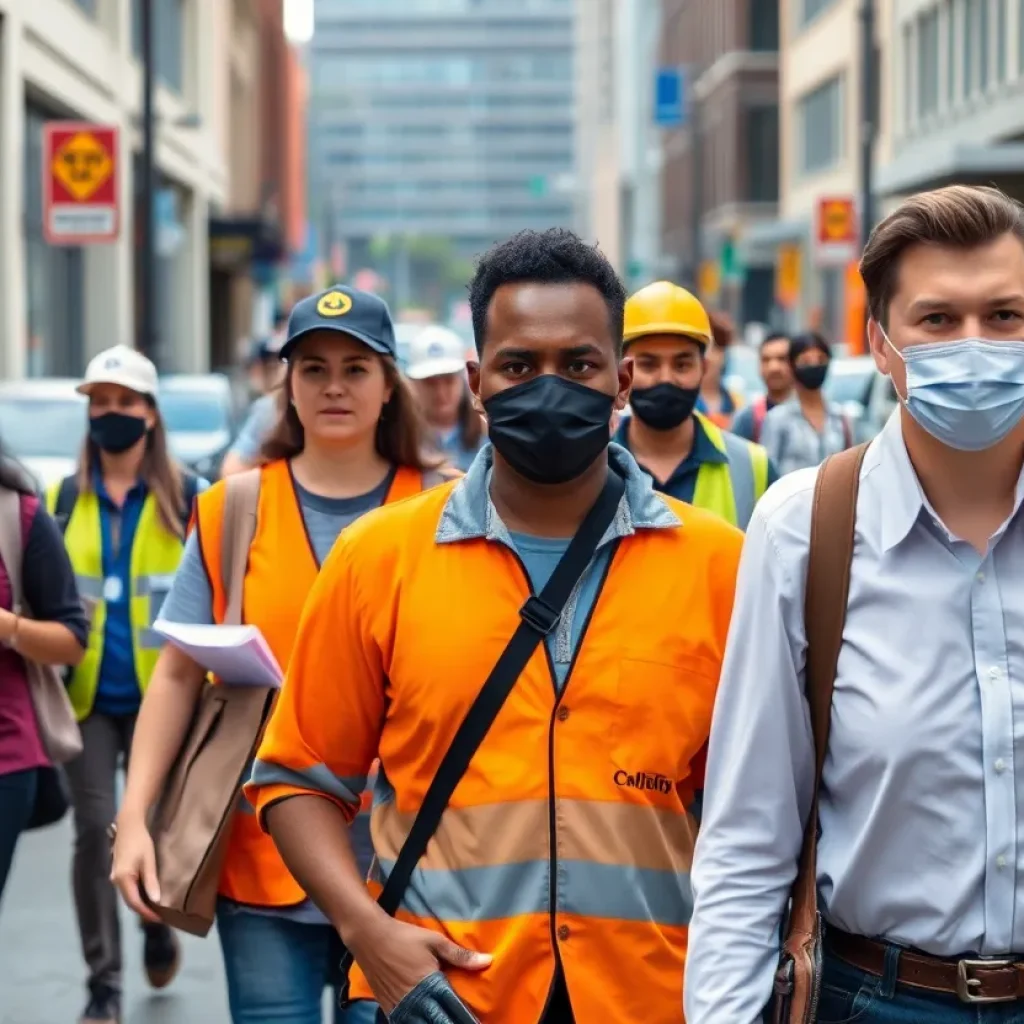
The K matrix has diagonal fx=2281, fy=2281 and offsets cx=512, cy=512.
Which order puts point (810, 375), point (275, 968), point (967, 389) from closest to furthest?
point (967, 389)
point (275, 968)
point (810, 375)

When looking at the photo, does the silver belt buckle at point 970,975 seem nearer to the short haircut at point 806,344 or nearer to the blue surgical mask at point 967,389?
the blue surgical mask at point 967,389

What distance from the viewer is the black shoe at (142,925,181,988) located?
288 inches

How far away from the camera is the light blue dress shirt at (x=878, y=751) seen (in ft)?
9.74

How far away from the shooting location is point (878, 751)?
3.01 m

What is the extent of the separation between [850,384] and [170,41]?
27.6 m

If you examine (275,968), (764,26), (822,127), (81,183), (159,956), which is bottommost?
(159,956)

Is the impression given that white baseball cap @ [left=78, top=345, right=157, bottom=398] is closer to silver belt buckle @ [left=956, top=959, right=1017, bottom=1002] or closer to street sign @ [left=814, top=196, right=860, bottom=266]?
silver belt buckle @ [left=956, top=959, right=1017, bottom=1002]

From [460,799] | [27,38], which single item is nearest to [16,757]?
[460,799]

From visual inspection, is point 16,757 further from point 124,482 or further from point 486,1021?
point 486,1021

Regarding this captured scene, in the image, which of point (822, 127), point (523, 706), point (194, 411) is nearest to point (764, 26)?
point (822, 127)

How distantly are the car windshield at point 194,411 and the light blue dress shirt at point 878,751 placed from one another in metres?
18.3

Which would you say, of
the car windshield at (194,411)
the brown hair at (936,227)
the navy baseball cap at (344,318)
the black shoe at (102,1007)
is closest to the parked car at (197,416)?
the car windshield at (194,411)

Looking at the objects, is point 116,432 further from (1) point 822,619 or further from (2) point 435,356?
(1) point 822,619

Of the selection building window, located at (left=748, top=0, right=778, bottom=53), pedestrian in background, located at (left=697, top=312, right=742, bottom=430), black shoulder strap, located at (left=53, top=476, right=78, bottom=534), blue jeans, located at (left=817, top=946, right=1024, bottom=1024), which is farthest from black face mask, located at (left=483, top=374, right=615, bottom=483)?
building window, located at (left=748, top=0, right=778, bottom=53)
